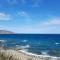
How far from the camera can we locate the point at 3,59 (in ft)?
22.7

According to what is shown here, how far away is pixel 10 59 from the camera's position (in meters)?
6.90

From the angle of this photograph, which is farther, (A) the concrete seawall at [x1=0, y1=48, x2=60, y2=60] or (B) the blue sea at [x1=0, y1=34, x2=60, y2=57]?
(B) the blue sea at [x1=0, y1=34, x2=60, y2=57]

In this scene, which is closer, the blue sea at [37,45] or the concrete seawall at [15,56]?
the concrete seawall at [15,56]

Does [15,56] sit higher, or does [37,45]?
[15,56]

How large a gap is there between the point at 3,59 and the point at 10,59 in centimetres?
26

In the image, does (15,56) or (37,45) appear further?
(37,45)
